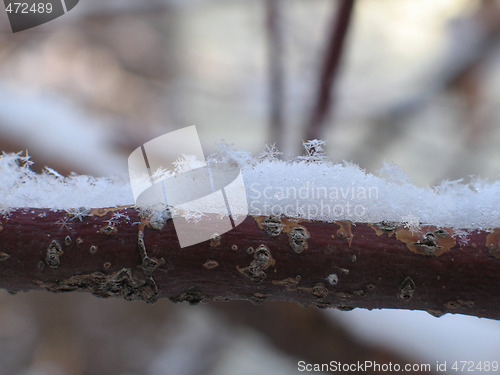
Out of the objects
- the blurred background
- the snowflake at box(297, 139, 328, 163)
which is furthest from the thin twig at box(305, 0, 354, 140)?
the snowflake at box(297, 139, 328, 163)

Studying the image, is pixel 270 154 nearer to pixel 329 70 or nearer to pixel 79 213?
pixel 79 213

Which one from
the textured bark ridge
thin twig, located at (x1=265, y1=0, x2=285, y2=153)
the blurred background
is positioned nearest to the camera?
the textured bark ridge

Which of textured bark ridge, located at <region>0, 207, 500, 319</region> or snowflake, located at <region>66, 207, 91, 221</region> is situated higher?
snowflake, located at <region>66, 207, 91, 221</region>

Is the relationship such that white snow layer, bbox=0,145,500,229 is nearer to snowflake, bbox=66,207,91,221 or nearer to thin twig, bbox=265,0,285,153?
snowflake, bbox=66,207,91,221

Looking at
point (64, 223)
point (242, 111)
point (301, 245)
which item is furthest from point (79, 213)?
point (242, 111)

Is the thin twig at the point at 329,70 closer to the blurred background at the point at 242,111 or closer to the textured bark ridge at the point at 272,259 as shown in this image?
the blurred background at the point at 242,111

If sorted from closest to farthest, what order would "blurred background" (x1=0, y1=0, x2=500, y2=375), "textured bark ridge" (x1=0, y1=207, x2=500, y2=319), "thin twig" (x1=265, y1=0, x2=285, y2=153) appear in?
"textured bark ridge" (x1=0, y1=207, x2=500, y2=319) → "blurred background" (x1=0, y1=0, x2=500, y2=375) → "thin twig" (x1=265, y1=0, x2=285, y2=153)

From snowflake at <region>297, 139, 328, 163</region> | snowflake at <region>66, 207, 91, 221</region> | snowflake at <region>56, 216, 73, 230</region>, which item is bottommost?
snowflake at <region>56, 216, 73, 230</region>
